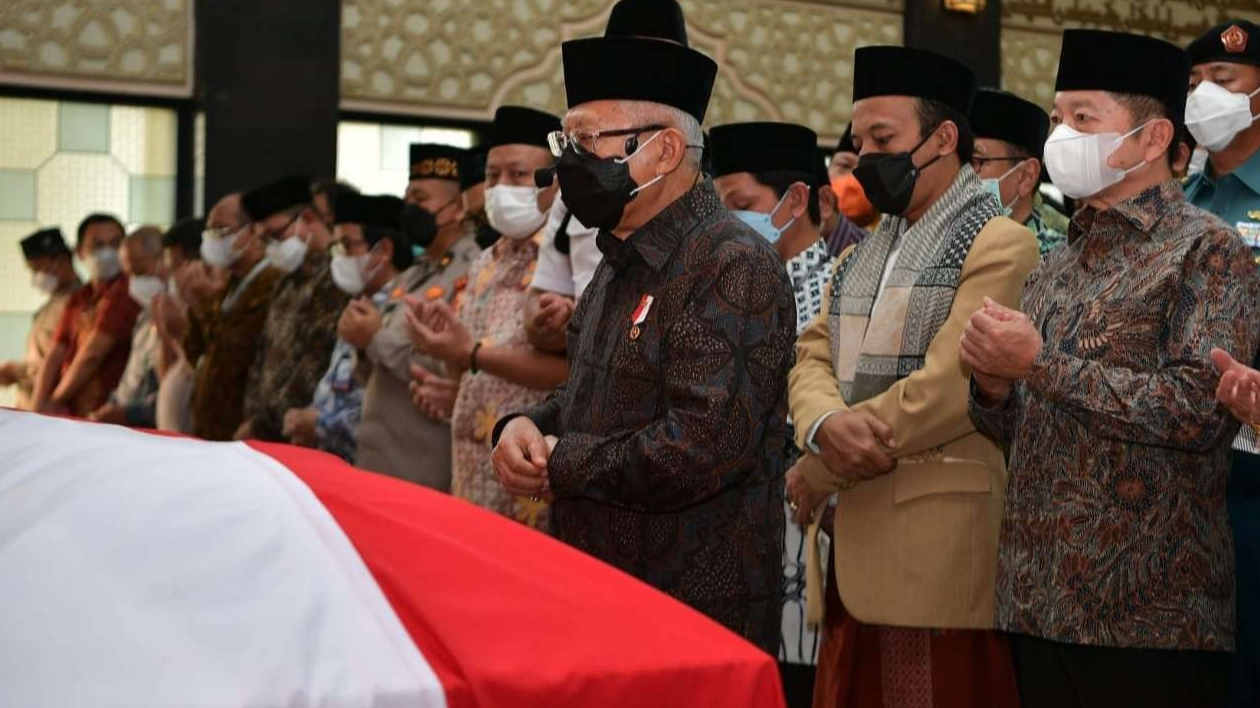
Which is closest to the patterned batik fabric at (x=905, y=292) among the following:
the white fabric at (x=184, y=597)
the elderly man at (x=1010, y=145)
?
the elderly man at (x=1010, y=145)

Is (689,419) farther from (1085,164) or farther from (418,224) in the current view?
(418,224)

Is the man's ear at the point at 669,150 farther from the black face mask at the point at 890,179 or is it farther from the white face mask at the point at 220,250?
the white face mask at the point at 220,250

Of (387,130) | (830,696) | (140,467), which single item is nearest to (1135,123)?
(830,696)

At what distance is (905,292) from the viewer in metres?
2.90

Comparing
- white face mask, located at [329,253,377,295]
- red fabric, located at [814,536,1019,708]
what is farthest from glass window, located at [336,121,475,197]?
red fabric, located at [814,536,1019,708]

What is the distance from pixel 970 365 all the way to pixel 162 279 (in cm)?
547

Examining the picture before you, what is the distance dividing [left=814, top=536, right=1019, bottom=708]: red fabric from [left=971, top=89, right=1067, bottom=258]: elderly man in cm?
126

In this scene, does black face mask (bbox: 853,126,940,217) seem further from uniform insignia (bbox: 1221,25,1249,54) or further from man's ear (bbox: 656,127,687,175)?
uniform insignia (bbox: 1221,25,1249,54)

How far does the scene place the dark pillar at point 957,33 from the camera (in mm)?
9039

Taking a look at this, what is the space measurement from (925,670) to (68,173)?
20.5 ft

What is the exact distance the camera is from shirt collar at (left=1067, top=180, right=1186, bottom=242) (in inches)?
99.6

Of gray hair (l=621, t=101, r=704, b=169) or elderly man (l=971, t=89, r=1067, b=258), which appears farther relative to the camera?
elderly man (l=971, t=89, r=1067, b=258)

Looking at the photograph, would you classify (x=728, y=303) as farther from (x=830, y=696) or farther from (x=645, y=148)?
(x=830, y=696)

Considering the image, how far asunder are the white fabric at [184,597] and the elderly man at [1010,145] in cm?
274
